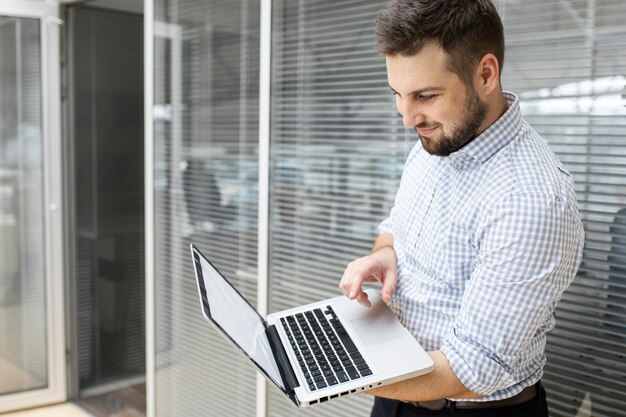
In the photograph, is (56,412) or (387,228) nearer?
(387,228)

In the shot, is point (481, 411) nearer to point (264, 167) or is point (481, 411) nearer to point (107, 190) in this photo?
point (264, 167)

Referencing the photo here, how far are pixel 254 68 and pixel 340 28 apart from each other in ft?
1.52

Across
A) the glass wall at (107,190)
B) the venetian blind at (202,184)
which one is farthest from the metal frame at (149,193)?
the glass wall at (107,190)

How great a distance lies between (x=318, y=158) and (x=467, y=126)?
3.44 ft

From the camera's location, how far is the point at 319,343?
4.05 ft

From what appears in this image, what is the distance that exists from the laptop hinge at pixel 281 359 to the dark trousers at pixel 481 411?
0.99ft

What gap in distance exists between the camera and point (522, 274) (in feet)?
3.40

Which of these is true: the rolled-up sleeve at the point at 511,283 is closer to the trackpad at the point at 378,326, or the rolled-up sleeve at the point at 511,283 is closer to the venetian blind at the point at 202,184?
the trackpad at the point at 378,326

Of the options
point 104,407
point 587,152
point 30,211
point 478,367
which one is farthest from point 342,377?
point 30,211

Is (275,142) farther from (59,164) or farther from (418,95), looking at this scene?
(59,164)

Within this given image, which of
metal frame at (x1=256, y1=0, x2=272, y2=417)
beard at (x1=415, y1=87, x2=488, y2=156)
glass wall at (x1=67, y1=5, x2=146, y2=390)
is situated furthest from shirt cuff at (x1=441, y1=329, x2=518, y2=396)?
glass wall at (x1=67, y1=5, x2=146, y2=390)

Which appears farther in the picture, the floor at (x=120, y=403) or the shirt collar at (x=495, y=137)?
the floor at (x=120, y=403)

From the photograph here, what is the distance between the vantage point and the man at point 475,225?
1.04 meters

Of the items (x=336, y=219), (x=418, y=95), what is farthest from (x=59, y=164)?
(x=418, y=95)
